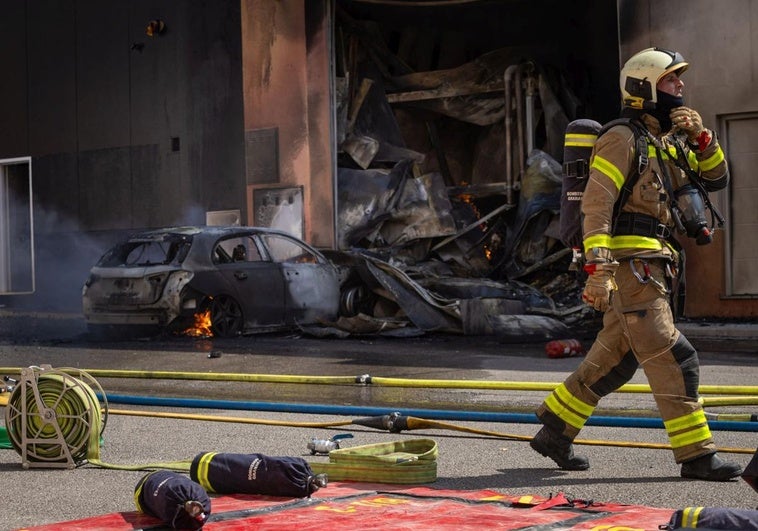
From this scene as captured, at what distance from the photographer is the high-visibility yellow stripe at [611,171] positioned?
6.35 m

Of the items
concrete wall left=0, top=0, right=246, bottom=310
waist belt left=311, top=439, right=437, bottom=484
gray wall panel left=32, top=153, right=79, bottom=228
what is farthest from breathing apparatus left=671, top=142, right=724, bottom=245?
gray wall panel left=32, top=153, right=79, bottom=228

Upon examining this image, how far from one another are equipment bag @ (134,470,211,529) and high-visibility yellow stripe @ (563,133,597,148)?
2.82m

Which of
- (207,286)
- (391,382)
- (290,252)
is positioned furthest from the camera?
(290,252)

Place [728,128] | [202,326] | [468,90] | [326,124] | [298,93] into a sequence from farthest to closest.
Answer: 1. [468,90]
2. [298,93]
3. [326,124]
4. [728,128]
5. [202,326]

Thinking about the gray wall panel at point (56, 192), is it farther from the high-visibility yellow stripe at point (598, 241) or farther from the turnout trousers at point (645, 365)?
the high-visibility yellow stripe at point (598, 241)

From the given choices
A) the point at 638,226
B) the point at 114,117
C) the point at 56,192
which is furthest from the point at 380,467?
the point at 56,192

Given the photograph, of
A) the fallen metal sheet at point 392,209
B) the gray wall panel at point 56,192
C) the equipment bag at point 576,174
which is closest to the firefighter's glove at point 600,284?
the equipment bag at point 576,174

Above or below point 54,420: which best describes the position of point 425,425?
below

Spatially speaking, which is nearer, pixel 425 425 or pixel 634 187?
pixel 634 187

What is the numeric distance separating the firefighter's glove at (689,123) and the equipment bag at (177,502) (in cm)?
311

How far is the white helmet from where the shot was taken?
6.50m

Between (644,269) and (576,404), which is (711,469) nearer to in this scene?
(576,404)

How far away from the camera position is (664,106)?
21.5ft

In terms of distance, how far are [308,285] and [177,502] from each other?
41.9 feet
